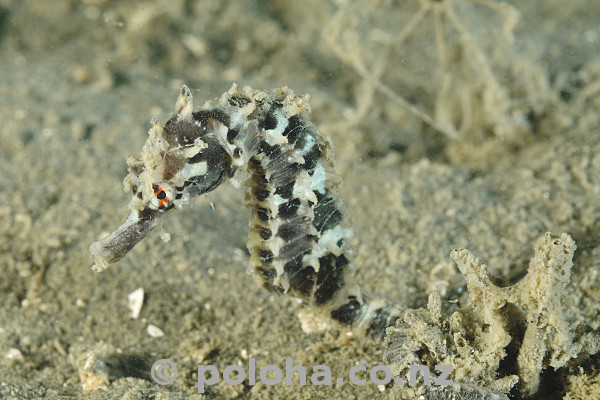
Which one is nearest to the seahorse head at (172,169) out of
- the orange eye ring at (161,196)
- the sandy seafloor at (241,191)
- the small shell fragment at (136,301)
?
the orange eye ring at (161,196)

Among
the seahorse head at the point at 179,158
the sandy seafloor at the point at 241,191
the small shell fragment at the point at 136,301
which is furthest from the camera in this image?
the small shell fragment at the point at 136,301

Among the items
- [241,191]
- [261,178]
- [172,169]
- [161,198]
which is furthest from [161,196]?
[241,191]

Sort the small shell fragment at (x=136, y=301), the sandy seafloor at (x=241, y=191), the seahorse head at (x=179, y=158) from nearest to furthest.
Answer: the seahorse head at (x=179, y=158) → the sandy seafloor at (x=241, y=191) → the small shell fragment at (x=136, y=301)

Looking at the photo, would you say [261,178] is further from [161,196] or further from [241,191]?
[241,191]

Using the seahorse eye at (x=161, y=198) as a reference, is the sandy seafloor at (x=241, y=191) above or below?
above

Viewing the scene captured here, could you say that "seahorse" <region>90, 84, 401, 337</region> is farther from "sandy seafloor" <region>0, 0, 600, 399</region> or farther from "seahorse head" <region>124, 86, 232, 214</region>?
"sandy seafloor" <region>0, 0, 600, 399</region>

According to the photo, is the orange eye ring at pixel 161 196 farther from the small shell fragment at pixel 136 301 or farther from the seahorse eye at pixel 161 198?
the small shell fragment at pixel 136 301

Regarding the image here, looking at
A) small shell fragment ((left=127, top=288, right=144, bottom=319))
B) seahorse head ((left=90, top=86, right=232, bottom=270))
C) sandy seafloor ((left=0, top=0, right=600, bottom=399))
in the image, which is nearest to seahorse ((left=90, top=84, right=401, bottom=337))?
seahorse head ((left=90, top=86, right=232, bottom=270))
